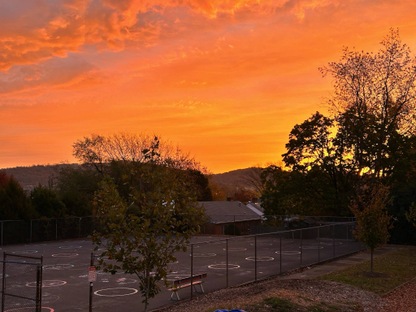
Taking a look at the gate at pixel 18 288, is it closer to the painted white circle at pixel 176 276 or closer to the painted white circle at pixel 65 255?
the painted white circle at pixel 65 255

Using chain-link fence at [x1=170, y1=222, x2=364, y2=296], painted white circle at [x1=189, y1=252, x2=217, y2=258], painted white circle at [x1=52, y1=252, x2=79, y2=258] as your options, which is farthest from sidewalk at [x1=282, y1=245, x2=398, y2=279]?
painted white circle at [x1=52, y1=252, x2=79, y2=258]

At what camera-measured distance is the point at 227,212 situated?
69812 millimetres

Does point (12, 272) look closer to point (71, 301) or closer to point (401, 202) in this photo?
point (71, 301)

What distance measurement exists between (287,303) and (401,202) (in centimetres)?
2968

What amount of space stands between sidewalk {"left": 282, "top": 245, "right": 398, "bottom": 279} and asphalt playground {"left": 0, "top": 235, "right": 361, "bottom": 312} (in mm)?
699

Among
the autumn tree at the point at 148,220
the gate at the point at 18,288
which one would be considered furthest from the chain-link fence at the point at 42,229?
the autumn tree at the point at 148,220

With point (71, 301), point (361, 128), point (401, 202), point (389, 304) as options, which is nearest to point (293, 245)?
point (401, 202)

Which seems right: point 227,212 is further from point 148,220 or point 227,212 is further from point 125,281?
point 148,220

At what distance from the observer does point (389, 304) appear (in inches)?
689

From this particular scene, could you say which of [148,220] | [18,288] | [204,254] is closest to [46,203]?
[204,254]

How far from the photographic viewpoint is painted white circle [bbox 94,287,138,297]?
1922 cm

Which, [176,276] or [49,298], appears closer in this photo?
[49,298]

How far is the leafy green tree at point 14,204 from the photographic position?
1689 inches

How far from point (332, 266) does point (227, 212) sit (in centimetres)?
4356
